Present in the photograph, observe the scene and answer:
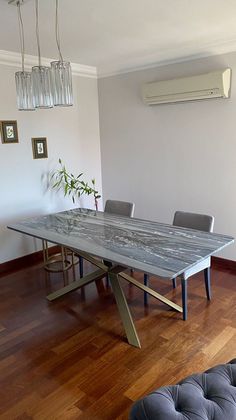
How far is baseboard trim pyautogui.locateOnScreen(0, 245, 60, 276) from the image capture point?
3.75m

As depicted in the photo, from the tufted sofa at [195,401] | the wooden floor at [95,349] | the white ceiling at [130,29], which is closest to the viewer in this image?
the tufted sofa at [195,401]

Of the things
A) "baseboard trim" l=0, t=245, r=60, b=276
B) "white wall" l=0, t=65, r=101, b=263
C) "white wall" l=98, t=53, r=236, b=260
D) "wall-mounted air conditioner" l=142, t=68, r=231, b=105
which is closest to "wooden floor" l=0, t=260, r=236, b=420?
"baseboard trim" l=0, t=245, r=60, b=276

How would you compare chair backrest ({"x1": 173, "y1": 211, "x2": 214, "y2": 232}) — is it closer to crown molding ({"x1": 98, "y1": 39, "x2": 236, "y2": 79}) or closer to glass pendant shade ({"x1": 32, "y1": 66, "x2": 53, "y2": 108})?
glass pendant shade ({"x1": 32, "y1": 66, "x2": 53, "y2": 108})

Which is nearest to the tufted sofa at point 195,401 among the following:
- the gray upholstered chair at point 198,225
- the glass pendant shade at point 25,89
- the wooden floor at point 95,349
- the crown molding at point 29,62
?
the wooden floor at point 95,349

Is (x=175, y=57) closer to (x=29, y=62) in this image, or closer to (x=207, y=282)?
(x=29, y=62)

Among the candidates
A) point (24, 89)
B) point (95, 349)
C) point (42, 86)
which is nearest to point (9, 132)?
point (24, 89)

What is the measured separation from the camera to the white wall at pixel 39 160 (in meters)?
3.60

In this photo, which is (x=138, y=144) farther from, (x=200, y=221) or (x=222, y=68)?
(x=200, y=221)

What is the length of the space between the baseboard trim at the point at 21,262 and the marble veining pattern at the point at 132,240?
3.26ft

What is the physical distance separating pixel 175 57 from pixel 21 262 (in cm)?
299

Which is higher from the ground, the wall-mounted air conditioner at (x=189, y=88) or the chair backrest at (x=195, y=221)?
the wall-mounted air conditioner at (x=189, y=88)

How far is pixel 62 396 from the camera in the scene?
1929 mm

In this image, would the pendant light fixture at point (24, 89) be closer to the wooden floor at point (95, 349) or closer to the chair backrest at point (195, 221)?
the chair backrest at point (195, 221)

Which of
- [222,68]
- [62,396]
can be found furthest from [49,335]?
[222,68]
